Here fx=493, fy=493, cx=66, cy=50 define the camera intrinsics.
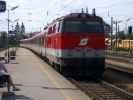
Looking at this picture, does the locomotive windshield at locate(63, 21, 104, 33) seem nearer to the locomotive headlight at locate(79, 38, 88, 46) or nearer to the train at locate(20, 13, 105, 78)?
the train at locate(20, 13, 105, 78)

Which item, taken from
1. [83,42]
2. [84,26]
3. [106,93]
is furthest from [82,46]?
[106,93]

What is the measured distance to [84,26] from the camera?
26938mm

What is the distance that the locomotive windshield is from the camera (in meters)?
26.8

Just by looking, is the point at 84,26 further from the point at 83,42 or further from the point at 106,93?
the point at 106,93

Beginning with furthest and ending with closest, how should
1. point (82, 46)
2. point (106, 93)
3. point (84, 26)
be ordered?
1. point (84, 26)
2. point (82, 46)
3. point (106, 93)

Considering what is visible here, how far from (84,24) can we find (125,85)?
4.49 metres

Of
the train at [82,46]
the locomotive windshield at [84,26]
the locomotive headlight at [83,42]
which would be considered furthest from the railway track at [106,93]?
the locomotive windshield at [84,26]

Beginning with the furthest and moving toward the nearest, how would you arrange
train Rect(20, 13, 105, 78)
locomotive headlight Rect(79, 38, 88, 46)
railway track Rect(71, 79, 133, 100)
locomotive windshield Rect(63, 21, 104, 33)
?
1. locomotive windshield Rect(63, 21, 104, 33)
2. locomotive headlight Rect(79, 38, 88, 46)
3. train Rect(20, 13, 105, 78)
4. railway track Rect(71, 79, 133, 100)

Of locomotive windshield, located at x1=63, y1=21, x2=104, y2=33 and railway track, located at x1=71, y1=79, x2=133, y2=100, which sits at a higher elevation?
locomotive windshield, located at x1=63, y1=21, x2=104, y2=33

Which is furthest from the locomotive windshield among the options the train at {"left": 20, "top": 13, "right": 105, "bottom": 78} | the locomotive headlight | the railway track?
the railway track

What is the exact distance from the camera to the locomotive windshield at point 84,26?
26.8m

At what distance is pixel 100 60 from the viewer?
86.7 feet

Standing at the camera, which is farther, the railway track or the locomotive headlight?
the locomotive headlight

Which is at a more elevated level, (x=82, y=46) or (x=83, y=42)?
(x=83, y=42)
